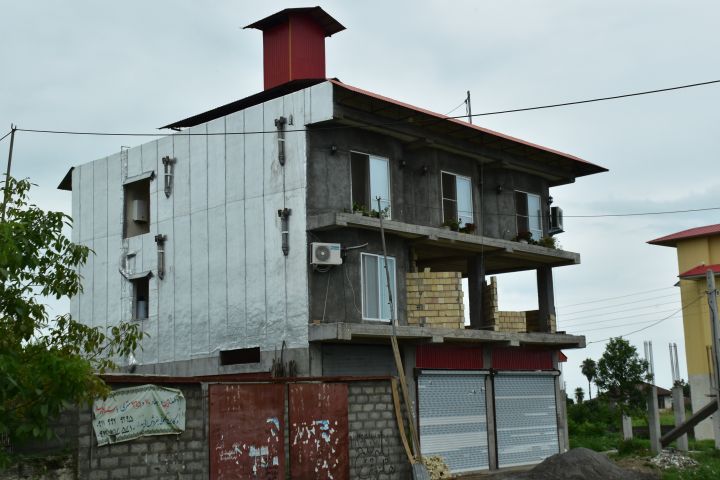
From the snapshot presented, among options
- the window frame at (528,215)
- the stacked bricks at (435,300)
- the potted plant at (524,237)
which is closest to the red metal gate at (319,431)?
the stacked bricks at (435,300)

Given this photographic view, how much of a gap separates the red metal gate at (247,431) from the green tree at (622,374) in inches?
1243

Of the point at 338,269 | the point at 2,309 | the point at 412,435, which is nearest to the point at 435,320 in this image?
the point at 338,269

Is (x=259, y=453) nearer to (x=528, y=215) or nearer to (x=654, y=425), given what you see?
(x=654, y=425)

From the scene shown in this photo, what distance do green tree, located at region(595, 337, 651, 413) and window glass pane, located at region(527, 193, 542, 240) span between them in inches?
665

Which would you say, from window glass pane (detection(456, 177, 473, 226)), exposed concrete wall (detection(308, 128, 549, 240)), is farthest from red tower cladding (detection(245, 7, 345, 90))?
window glass pane (detection(456, 177, 473, 226))

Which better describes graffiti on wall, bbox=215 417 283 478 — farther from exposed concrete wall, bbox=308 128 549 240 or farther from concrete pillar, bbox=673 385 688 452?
concrete pillar, bbox=673 385 688 452

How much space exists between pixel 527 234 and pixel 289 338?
10821mm

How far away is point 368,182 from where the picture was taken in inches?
1014

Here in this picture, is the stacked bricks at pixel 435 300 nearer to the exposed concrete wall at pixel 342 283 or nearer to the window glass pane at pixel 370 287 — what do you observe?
the exposed concrete wall at pixel 342 283

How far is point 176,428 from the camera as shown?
16.4 m

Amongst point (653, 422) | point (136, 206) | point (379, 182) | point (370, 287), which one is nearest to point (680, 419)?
point (653, 422)

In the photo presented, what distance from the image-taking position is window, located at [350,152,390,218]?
25.6 m

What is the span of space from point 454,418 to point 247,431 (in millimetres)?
10385

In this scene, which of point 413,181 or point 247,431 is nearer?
point 247,431
